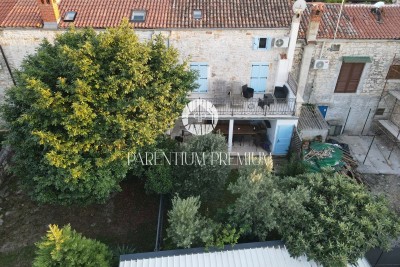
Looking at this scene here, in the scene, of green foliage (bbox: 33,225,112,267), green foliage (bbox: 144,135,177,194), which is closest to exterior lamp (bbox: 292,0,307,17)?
green foliage (bbox: 144,135,177,194)

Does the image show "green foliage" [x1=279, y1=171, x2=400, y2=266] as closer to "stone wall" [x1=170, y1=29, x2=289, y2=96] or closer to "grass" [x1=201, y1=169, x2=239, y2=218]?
"grass" [x1=201, y1=169, x2=239, y2=218]

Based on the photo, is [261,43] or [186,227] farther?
[261,43]

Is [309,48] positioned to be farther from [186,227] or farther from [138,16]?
[186,227]

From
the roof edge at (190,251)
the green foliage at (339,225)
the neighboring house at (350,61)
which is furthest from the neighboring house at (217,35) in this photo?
the roof edge at (190,251)

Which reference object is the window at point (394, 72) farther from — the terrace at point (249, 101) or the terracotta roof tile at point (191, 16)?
the terrace at point (249, 101)

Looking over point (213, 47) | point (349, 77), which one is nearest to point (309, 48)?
point (349, 77)

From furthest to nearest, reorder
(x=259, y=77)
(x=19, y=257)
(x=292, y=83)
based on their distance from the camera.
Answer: (x=259, y=77) → (x=292, y=83) → (x=19, y=257)
